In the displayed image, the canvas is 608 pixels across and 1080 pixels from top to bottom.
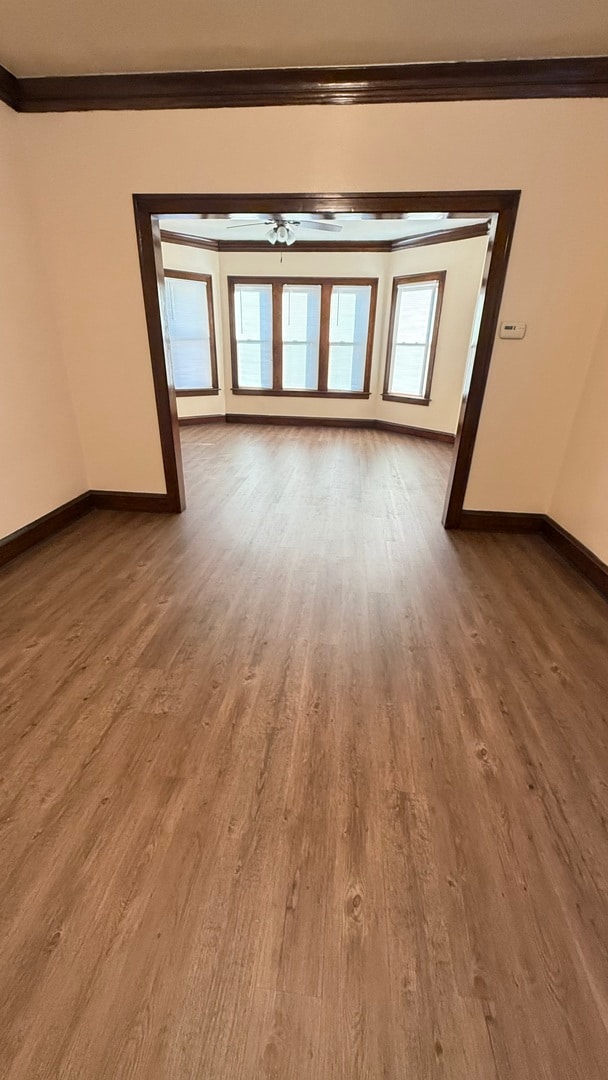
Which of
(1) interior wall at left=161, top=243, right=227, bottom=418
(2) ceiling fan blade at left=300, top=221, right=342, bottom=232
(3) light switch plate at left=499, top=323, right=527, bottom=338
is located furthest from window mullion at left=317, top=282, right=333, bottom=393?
(3) light switch plate at left=499, top=323, right=527, bottom=338

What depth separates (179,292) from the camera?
6.13 meters

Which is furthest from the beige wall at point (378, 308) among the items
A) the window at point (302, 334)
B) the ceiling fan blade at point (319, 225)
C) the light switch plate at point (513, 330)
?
the light switch plate at point (513, 330)

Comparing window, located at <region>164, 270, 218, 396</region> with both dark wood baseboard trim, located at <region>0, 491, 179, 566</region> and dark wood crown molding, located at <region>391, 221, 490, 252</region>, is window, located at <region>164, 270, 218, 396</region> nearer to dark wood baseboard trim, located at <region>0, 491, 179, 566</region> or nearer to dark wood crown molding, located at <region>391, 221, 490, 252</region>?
dark wood crown molding, located at <region>391, 221, 490, 252</region>

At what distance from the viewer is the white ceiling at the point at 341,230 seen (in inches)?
206

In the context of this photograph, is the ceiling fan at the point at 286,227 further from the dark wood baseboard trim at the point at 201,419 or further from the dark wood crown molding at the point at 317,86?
the dark wood baseboard trim at the point at 201,419

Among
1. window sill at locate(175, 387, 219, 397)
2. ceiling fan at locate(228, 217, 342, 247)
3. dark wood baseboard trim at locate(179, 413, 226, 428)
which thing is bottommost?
dark wood baseboard trim at locate(179, 413, 226, 428)

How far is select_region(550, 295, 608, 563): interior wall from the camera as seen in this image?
8.40ft

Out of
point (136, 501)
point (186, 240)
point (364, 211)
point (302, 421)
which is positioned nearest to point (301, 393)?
point (302, 421)

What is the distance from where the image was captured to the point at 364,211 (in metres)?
2.54

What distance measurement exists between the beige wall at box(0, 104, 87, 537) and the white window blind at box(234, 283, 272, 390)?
4294 mm

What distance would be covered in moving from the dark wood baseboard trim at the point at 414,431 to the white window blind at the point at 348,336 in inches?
26.6

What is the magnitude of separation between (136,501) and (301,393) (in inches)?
166

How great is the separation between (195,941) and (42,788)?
0.68 meters

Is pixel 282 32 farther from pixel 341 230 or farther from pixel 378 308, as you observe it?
pixel 378 308
